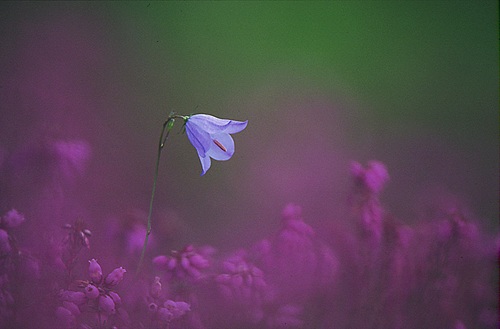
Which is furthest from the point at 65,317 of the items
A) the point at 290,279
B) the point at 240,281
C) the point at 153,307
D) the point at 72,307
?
the point at 290,279

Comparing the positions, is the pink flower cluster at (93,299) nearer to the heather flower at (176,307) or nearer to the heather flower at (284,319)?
the heather flower at (176,307)

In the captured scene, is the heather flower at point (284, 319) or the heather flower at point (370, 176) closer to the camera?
the heather flower at point (284, 319)

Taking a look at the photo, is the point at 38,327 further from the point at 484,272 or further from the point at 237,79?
the point at 237,79

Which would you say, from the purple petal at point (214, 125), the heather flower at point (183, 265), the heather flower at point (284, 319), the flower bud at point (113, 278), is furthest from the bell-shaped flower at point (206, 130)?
the heather flower at point (284, 319)

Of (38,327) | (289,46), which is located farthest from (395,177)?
(38,327)

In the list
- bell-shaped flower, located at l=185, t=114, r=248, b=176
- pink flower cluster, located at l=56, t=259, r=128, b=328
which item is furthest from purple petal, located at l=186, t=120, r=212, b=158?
pink flower cluster, located at l=56, t=259, r=128, b=328

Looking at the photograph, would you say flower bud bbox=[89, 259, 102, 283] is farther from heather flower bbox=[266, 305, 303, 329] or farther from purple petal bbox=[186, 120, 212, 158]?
heather flower bbox=[266, 305, 303, 329]
